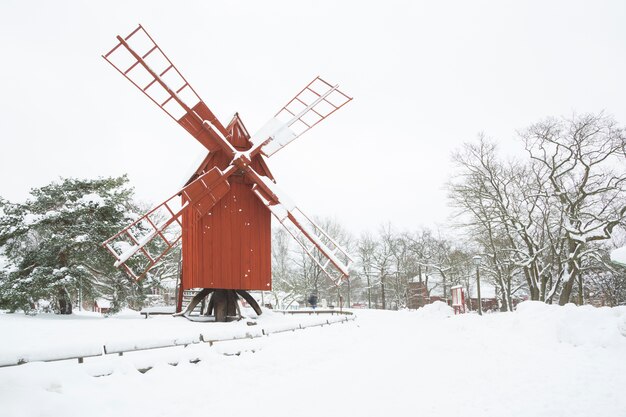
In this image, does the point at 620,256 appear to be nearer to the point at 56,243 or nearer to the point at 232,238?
the point at 232,238

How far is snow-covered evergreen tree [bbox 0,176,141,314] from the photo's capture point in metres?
14.2

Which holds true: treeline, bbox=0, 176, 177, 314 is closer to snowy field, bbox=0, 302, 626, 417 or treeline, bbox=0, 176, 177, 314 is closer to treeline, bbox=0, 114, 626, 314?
treeline, bbox=0, 114, 626, 314

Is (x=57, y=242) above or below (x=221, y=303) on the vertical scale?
above

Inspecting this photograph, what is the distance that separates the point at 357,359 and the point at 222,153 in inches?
308

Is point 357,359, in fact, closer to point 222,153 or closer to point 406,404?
point 406,404

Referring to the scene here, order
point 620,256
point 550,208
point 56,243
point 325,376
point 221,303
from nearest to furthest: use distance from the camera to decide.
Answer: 1. point 620,256
2. point 325,376
3. point 221,303
4. point 56,243
5. point 550,208

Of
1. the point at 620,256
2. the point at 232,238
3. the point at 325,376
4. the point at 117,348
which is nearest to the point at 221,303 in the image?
the point at 232,238

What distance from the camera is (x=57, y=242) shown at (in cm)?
1438

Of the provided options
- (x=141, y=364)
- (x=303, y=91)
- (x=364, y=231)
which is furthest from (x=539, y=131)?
(x=364, y=231)

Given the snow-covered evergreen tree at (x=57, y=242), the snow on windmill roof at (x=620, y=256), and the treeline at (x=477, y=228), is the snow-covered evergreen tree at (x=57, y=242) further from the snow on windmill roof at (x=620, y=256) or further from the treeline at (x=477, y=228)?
the snow on windmill roof at (x=620, y=256)

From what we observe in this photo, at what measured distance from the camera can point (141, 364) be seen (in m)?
6.34

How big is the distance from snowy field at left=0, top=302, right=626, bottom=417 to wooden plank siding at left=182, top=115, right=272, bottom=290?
2.98m

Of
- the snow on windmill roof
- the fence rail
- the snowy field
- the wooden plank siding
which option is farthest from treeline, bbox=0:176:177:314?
the snow on windmill roof

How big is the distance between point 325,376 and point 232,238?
6.66 metres
